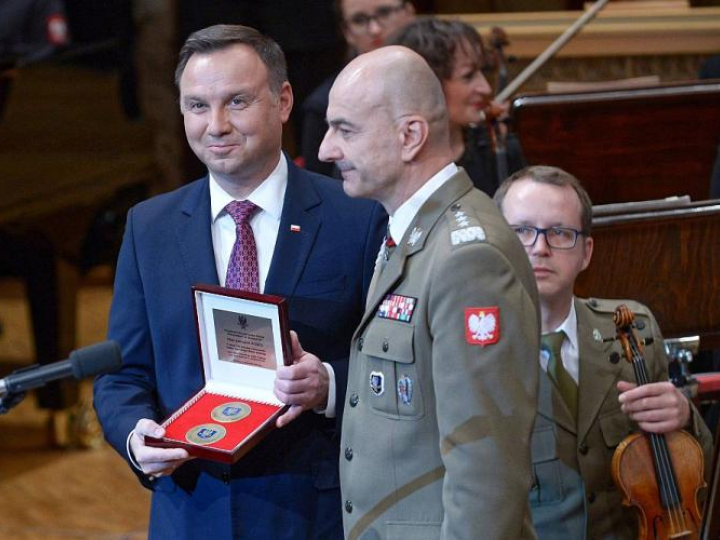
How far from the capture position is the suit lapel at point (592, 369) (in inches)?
95.7

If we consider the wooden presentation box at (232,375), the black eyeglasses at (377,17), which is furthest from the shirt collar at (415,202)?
the black eyeglasses at (377,17)

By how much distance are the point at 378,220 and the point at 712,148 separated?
1958 millimetres

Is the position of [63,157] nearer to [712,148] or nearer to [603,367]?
Answer: [712,148]

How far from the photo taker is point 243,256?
7.59 feet

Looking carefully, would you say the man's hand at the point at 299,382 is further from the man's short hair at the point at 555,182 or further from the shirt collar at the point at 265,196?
the man's short hair at the point at 555,182

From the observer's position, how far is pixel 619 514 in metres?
2.42

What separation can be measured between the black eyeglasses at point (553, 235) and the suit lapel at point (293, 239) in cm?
41

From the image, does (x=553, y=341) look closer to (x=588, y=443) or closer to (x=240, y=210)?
(x=588, y=443)

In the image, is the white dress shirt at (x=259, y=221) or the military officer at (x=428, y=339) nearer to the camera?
the military officer at (x=428, y=339)

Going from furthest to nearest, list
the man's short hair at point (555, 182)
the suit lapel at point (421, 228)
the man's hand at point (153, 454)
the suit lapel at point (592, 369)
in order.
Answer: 1. the man's short hair at point (555, 182)
2. the suit lapel at point (592, 369)
3. the man's hand at point (153, 454)
4. the suit lapel at point (421, 228)

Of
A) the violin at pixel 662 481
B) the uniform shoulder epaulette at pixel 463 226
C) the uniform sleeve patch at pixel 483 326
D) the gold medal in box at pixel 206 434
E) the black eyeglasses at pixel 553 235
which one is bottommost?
the violin at pixel 662 481

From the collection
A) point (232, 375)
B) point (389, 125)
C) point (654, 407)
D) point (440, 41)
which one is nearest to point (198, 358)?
point (232, 375)

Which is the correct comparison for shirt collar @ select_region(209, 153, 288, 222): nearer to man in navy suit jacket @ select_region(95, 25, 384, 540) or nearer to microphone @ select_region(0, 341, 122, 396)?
man in navy suit jacket @ select_region(95, 25, 384, 540)

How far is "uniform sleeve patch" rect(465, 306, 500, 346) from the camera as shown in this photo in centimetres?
183
